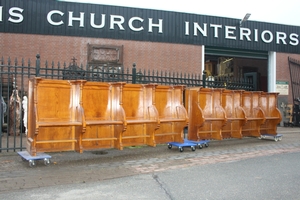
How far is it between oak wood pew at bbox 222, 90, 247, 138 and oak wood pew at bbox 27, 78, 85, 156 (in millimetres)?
5478

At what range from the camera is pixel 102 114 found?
27.2ft

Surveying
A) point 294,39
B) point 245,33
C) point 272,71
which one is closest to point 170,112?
point 245,33

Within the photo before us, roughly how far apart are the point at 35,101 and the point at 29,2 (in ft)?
39.1

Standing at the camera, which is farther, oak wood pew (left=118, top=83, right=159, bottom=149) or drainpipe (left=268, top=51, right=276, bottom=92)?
drainpipe (left=268, top=51, right=276, bottom=92)

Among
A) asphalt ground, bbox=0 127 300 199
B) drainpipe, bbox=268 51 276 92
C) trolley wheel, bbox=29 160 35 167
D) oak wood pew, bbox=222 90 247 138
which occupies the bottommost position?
asphalt ground, bbox=0 127 300 199

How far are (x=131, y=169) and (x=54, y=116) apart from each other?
95.2 inches

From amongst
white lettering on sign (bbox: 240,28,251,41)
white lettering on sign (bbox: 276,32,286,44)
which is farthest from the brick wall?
white lettering on sign (bbox: 276,32,286,44)

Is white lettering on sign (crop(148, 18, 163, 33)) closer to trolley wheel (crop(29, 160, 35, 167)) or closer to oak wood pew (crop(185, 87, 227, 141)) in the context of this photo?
oak wood pew (crop(185, 87, 227, 141))

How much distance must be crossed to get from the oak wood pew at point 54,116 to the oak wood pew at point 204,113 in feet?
12.9

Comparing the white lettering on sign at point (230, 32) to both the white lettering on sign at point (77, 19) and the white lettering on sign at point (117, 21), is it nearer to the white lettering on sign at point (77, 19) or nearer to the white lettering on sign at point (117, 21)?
the white lettering on sign at point (117, 21)

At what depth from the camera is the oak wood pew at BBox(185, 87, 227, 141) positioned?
985 cm

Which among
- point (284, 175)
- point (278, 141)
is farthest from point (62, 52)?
point (284, 175)

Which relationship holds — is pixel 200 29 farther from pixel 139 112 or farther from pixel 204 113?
pixel 139 112

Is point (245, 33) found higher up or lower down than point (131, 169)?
higher up
